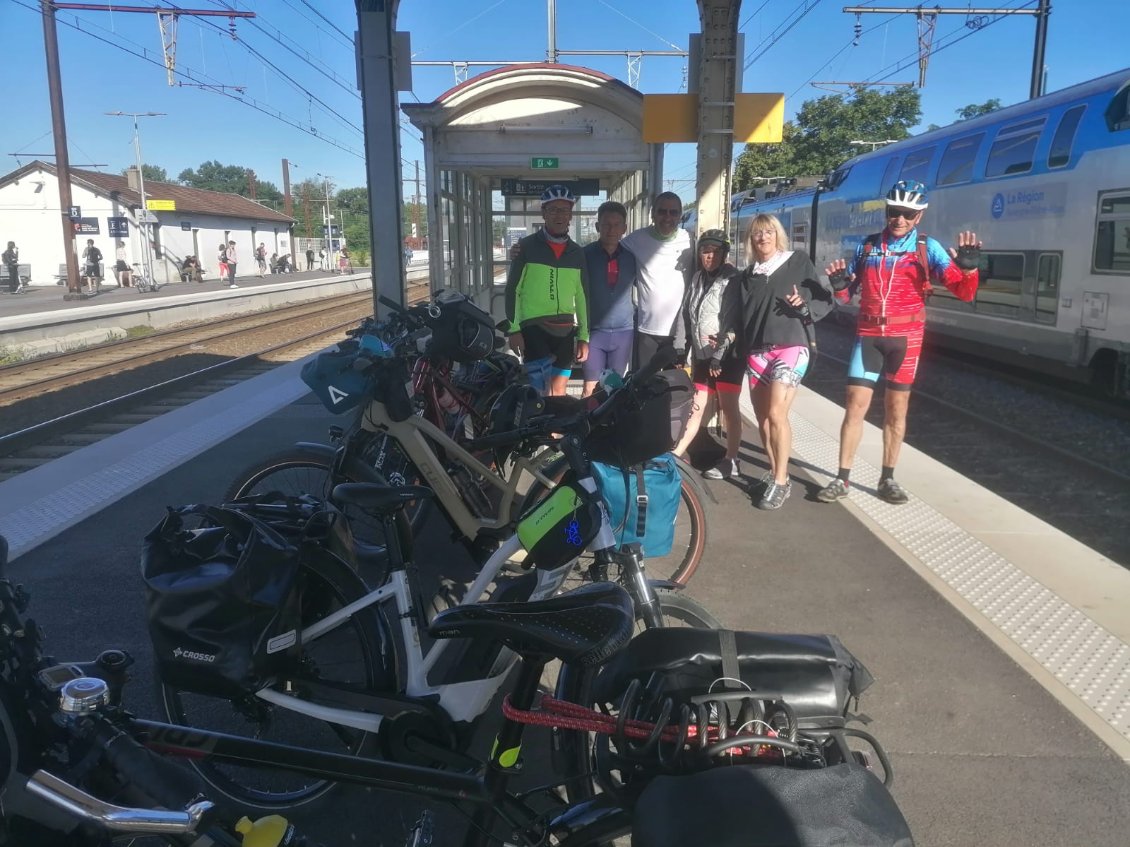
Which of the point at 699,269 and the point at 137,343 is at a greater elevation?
the point at 699,269

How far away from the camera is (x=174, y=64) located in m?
19.2

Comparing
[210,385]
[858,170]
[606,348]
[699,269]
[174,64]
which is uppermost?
[174,64]

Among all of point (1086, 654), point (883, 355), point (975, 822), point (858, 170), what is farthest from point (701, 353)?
point (858, 170)

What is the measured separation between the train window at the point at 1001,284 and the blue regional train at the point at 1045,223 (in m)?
0.02

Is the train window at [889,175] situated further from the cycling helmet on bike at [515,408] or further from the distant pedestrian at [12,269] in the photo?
the distant pedestrian at [12,269]

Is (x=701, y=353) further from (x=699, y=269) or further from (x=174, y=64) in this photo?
(x=174, y=64)

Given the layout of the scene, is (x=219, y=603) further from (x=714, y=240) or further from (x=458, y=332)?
(x=714, y=240)

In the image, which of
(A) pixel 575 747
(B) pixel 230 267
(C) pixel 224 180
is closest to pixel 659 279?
(A) pixel 575 747

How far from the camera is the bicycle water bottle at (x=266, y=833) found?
1.62 metres

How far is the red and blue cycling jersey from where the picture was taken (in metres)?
5.26

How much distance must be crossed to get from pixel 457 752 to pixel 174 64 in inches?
817

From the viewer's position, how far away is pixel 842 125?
38656 millimetres

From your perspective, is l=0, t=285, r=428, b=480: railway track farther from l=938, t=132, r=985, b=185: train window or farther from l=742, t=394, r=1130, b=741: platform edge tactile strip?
l=938, t=132, r=985, b=185: train window

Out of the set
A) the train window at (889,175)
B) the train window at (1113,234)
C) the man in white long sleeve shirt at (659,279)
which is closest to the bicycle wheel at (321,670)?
the man in white long sleeve shirt at (659,279)
